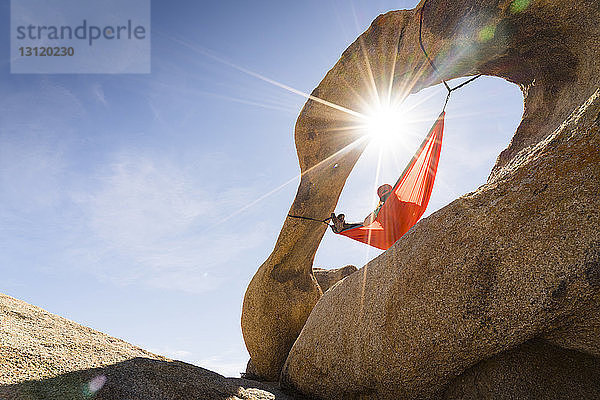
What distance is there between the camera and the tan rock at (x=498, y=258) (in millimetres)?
1774

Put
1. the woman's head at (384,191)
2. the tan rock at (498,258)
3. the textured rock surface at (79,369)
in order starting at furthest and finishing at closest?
1. the woman's head at (384,191)
2. the textured rock surface at (79,369)
3. the tan rock at (498,258)

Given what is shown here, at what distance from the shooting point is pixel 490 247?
196 centimetres

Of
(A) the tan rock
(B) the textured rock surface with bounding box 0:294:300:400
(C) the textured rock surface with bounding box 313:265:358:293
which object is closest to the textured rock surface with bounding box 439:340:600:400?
(A) the tan rock

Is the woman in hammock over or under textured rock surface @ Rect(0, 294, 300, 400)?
over

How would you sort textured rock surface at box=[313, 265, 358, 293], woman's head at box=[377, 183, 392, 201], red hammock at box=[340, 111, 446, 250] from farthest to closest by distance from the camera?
1. textured rock surface at box=[313, 265, 358, 293]
2. woman's head at box=[377, 183, 392, 201]
3. red hammock at box=[340, 111, 446, 250]

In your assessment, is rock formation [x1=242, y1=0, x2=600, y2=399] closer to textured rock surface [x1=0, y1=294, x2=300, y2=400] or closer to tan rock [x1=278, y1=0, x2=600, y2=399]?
tan rock [x1=278, y1=0, x2=600, y2=399]

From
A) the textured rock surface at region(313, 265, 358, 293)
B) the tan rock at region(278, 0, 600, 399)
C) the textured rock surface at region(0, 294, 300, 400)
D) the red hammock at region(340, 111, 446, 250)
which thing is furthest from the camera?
the textured rock surface at region(313, 265, 358, 293)

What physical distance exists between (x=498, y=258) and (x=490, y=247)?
0.07 meters

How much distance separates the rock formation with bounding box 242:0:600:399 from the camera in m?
1.78

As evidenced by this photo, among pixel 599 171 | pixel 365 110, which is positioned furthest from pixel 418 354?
pixel 365 110

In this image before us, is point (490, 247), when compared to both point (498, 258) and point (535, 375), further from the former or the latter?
point (535, 375)

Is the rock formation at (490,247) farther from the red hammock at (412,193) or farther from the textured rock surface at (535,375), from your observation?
the red hammock at (412,193)

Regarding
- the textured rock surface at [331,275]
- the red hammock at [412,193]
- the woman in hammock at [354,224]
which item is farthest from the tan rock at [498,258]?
the textured rock surface at [331,275]

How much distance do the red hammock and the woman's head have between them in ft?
0.81
